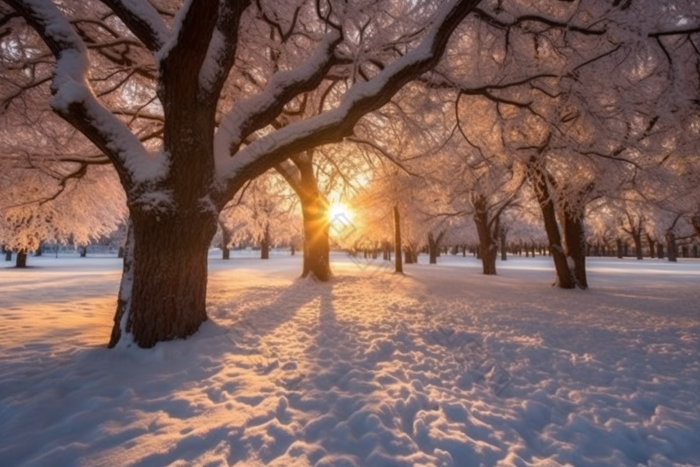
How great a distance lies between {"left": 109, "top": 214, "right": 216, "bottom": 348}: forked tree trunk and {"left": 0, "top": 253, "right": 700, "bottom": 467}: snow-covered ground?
265 millimetres

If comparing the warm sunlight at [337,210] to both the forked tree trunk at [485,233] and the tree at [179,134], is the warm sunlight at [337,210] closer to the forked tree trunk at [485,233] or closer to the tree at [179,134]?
the forked tree trunk at [485,233]

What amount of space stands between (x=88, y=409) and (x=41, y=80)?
244 inches

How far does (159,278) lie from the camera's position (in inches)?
170

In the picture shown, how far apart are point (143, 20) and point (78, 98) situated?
1.27m

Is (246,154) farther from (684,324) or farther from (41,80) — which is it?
(684,324)

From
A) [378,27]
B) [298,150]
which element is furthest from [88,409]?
[378,27]

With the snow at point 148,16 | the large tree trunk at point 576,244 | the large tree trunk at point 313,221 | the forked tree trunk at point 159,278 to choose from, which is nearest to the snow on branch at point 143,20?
the snow at point 148,16

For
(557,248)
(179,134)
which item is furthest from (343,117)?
(557,248)

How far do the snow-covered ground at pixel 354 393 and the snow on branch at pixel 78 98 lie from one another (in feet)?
7.83

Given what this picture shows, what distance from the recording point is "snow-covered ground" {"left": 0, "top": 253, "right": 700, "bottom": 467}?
98.1 inches

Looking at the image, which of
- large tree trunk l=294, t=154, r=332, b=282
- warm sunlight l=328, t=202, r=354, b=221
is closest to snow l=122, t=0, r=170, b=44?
large tree trunk l=294, t=154, r=332, b=282

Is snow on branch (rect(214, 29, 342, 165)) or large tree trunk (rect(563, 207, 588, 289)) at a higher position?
snow on branch (rect(214, 29, 342, 165))

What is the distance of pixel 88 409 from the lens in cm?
295

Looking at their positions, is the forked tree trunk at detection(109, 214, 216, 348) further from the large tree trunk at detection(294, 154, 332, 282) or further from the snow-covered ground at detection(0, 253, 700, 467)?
the large tree trunk at detection(294, 154, 332, 282)
